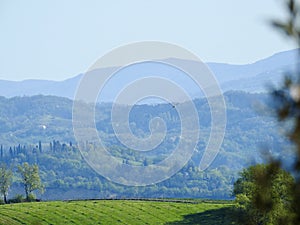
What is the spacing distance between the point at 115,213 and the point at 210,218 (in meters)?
16.9

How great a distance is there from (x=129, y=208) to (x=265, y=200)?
129 metres

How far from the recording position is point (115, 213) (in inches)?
5591

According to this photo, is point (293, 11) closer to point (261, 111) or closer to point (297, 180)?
point (261, 111)

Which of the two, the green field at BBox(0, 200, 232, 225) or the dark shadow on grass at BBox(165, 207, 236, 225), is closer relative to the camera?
the green field at BBox(0, 200, 232, 225)

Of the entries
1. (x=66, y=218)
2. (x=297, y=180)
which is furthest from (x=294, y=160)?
(x=66, y=218)

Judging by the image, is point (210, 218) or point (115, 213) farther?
point (115, 213)

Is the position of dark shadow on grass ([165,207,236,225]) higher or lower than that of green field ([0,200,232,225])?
lower

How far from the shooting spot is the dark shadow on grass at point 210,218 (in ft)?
433

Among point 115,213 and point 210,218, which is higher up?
point 115,213

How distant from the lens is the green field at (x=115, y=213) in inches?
5084

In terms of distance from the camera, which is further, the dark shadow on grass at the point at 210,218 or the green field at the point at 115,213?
the dark shadow on grass at the point at 210,218

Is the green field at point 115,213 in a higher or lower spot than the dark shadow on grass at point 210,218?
higher

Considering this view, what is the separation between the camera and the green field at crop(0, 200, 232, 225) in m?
129

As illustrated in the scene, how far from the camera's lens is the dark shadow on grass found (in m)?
132
